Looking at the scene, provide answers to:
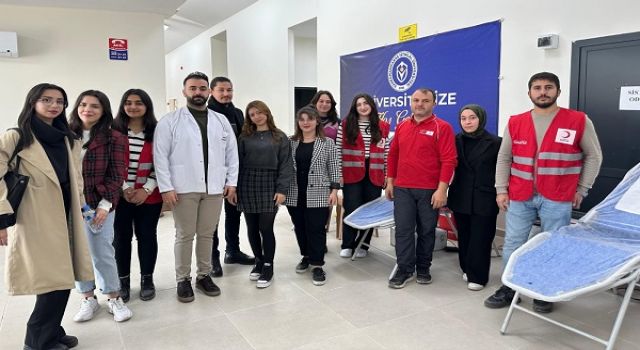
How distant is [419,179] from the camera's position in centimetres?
331

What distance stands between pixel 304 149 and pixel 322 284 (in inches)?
39.5

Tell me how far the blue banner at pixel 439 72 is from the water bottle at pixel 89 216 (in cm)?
345

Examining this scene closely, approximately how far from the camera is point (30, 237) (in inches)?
86.4

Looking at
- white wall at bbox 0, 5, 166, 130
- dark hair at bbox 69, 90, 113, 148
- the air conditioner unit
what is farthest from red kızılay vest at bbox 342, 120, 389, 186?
the air conditioner unit

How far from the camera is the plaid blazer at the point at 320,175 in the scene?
3410mm

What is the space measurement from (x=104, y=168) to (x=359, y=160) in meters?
1.91

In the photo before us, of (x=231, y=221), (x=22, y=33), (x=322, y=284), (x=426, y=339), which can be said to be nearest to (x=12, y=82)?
(x=22, y=33)

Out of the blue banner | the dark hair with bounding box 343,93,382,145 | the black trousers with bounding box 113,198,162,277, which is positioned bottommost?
the black trousers with bounding box 113,198,162,277

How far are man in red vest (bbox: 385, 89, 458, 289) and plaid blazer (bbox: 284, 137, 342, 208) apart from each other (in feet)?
Result: 1.50

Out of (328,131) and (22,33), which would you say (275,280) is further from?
(22,33)

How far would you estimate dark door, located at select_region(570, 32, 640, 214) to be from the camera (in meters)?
3.39

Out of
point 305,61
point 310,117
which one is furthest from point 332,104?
point 305,61

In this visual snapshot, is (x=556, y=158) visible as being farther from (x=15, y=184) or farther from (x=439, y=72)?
(x=15, y=184)

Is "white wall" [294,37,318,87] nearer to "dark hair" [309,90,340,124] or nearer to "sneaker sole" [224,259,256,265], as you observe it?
"dark hair" [309,90,340,124]
